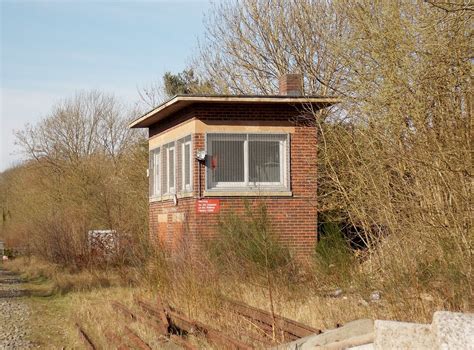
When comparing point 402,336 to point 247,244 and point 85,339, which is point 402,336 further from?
point 247,244

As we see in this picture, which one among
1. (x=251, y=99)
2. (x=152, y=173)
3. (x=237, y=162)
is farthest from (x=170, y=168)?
(x=251, y=99)

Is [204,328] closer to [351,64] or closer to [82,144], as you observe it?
[351,64]

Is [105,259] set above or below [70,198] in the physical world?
below

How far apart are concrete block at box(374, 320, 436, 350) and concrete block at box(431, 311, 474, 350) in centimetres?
20

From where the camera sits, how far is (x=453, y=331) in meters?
5.11

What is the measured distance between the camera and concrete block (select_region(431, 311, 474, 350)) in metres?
5.03

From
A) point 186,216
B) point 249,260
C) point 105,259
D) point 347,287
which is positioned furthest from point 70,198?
point 347,287

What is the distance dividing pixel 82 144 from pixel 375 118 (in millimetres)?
38610

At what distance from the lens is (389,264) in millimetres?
8906

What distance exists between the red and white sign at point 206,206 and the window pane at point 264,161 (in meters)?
1.11

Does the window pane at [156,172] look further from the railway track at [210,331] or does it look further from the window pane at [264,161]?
the railway track at [210,331]

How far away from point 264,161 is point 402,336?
43.3ft

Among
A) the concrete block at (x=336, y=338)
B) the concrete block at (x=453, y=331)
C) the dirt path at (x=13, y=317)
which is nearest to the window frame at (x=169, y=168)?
the dirt path at (x=13, y=317)

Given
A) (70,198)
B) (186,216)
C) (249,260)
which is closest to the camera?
(249,260)
